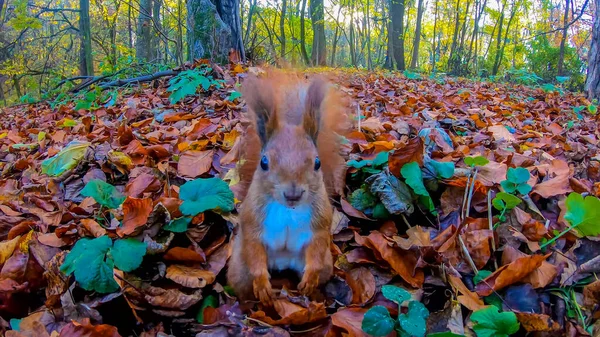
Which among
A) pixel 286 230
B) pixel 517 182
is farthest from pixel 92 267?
pixel 517 182

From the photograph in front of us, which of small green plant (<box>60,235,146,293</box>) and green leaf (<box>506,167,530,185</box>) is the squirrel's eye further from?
green leaf (<box>506,167,530,185</box>)

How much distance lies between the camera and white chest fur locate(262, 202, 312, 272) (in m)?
1.53

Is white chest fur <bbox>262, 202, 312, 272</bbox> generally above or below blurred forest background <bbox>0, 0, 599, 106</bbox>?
below

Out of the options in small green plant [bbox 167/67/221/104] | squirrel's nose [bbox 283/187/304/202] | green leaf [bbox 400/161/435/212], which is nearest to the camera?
squirrel's nose [bbox 283/187/304/202]

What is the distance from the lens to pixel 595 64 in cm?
623

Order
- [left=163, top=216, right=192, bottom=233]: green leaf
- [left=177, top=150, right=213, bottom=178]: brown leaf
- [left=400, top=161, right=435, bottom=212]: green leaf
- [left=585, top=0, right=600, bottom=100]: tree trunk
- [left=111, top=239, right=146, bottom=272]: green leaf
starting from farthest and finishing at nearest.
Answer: [left=585, top=0, right=600, bottom=100]: tree trunk, [left=177, top=150, right=213, bottom=178]: brown leaf, [left=400, top=161, right=435, bottom=212]: green leaf, [left=163, top=216, right=192, bottom=233]: green leaf, [left=111, top=239, right=146, bottom=272]: green leaf

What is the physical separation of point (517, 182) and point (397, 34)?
510 inches

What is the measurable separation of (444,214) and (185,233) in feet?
3.97

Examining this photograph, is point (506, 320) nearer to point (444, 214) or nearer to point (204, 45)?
point (444, 214)

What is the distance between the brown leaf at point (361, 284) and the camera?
1.59m

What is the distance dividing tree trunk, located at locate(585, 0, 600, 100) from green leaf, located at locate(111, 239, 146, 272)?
22.8 ft

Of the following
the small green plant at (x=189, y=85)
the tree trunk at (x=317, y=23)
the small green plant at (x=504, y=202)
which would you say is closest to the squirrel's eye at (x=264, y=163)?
the small green plant at (x=504, y=202)

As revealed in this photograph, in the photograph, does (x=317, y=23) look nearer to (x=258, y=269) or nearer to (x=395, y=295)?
(x=258, y=269)

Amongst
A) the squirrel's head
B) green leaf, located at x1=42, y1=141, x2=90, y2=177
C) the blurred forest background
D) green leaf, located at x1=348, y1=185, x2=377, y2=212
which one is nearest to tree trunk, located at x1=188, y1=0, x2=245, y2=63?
the blurred forest background
